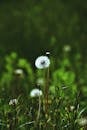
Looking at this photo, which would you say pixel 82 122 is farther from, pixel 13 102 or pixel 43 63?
pixel 43 63

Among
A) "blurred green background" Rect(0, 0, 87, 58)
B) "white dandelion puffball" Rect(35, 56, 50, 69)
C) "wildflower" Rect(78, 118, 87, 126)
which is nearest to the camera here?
"wildflower" Rect(78, 118, 87, 126)

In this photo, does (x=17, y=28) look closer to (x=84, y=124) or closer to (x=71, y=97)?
(x=71, y=97)

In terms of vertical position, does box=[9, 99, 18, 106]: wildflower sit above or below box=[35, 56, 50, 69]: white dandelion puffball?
below

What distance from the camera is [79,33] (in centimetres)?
895

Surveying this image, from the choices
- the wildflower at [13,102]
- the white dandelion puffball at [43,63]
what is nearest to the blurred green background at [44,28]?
the white dandelion puffball at [43,63]

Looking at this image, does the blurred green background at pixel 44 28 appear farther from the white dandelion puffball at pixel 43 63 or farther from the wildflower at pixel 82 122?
the wildflower at pixel 82 122

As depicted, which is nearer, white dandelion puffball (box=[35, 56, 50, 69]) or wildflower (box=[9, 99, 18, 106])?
wildflower (box=[9, 99, 18, 106])

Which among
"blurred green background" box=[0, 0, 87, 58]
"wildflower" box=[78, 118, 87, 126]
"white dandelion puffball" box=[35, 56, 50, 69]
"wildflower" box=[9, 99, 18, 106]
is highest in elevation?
"blurred green background" box=[0, 0, 87, 58]

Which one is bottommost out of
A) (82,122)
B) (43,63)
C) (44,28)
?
(82,122)

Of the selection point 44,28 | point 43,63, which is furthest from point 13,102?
point 44,28

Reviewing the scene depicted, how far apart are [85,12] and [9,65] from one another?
302 centimetres

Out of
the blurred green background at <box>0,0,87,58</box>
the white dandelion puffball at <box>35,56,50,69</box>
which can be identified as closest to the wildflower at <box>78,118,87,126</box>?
the white dandelion puffball at <box>35,56,50,69</box>

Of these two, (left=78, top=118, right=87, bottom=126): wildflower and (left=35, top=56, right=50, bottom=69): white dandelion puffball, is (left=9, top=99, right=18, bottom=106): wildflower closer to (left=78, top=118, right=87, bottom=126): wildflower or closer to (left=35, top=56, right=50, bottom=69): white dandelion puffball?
(left=78, top=118, right=87, bottom=126): wildflower

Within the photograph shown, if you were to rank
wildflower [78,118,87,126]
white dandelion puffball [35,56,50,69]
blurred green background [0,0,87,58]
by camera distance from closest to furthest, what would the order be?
wildflower [78,118,87,126] → white dandelion puffball [35,56,50,69] → blurred green background [0,0,87,58]
